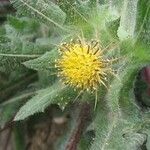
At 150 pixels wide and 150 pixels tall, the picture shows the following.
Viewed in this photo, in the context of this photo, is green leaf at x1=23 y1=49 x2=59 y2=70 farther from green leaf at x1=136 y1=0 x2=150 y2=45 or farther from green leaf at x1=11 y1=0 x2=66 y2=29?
green leaf at x1=136 y1=0 x2=150 y2=45

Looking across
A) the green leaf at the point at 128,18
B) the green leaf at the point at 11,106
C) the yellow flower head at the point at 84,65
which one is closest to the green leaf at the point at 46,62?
the yellow flower head at the point at 84,65

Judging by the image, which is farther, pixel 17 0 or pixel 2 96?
pixel 2 96

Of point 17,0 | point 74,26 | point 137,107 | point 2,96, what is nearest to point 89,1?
point 74,26

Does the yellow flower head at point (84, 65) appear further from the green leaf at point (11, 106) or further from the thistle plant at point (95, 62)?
the green leaf at point (11, 106)

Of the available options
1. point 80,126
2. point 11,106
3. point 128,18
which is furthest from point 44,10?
point 11,106

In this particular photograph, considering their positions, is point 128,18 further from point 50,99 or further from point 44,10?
point 50,99

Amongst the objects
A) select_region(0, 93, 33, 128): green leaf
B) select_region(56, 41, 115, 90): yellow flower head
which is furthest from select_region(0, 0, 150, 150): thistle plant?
select_region(0, 93, 33, 128): green leaf

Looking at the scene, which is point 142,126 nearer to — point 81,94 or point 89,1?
point 81,94
